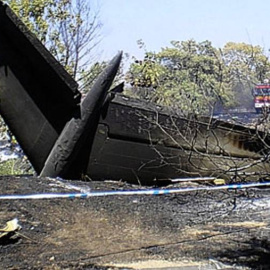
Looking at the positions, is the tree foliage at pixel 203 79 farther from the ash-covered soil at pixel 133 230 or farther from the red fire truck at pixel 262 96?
the ash-covered soil at pixel 133 230

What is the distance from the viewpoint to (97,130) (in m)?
7.56

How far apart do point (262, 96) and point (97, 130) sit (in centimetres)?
244

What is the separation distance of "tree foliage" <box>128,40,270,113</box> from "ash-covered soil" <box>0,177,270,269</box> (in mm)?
2032

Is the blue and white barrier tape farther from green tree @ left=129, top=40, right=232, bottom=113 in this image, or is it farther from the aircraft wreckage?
green tree @ left=129, top=40, right=232, bottom=113

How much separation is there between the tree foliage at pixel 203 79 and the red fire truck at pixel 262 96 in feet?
0.63

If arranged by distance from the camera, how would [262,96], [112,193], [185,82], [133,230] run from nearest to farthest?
[133,230] → [112,193] → [262,96] → [185,82]

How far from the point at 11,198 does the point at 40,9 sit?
7374 mm

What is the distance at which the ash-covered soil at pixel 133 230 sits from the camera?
4289 mm

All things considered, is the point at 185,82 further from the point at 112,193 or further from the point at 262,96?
the point at 112,193

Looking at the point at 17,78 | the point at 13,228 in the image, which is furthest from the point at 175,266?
the point at 17,78

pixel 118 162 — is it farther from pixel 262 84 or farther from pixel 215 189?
pixel 262 84

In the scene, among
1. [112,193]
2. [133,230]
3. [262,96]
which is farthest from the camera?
[262,96]

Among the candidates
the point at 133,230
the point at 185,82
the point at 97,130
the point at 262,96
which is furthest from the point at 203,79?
the point at 133,230

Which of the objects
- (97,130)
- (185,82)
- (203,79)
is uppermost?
(203,79)
